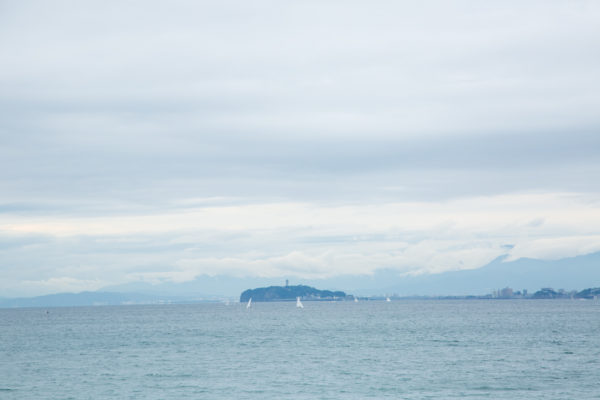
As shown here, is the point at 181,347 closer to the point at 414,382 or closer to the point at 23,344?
the point at 23,344

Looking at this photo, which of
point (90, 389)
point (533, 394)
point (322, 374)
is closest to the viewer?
point (533, 394)

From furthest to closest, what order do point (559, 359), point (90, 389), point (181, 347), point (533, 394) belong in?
1. point (181, 347)
2. point (559, 359)
3. point (90, 389)
4. point (533, 394)

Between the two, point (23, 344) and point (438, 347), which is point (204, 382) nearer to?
point (438, 347)

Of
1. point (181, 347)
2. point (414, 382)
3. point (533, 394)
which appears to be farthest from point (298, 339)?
point (533, 394)

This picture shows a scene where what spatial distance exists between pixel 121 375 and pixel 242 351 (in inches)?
1119

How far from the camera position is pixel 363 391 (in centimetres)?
6438

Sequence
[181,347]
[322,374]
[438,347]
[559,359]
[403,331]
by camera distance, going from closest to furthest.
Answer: [322,374], [559,359], [438,347], [181,347], [403,331]

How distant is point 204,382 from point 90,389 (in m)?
11.1

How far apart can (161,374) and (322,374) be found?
17770mm

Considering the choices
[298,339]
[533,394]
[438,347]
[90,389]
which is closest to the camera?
[533,394]

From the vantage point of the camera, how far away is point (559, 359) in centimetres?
8562

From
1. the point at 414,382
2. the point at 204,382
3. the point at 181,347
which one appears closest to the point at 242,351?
the point at 181,347

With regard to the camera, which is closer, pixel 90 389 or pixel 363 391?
pixel 363 391

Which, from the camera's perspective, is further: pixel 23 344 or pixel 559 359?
pixel 23 344
